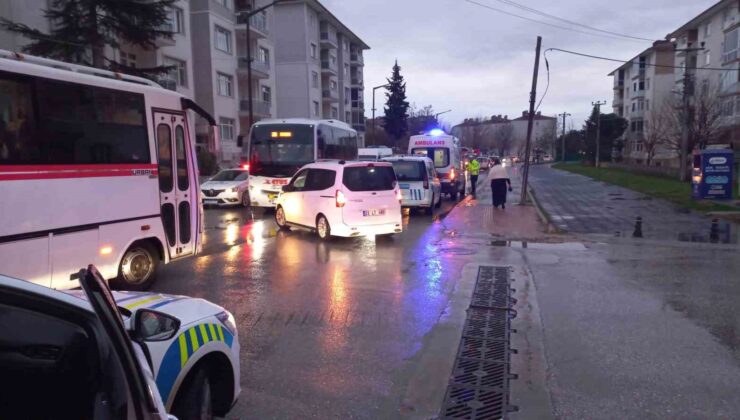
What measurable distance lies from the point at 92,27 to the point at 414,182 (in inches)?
560

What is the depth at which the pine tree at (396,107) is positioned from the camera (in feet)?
259

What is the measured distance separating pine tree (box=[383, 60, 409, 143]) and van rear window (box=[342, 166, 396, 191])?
66903 mm

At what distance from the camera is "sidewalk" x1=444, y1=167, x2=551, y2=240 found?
537 inches

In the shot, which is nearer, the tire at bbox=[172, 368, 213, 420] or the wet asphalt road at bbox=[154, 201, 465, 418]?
the tire at bbox=[172, 368, 213, 420]

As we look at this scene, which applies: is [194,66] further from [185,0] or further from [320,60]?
[320,60]

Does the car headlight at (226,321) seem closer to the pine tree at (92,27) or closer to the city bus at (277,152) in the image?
the city bus at (277,152)

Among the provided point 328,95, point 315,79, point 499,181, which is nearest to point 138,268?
point 499,181

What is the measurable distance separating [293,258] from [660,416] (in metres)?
7.28

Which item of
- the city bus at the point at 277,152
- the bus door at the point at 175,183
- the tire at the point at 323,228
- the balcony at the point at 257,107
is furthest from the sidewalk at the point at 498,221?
the balcony at the point at 257,107

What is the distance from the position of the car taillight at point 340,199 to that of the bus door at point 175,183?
3797 millimetres

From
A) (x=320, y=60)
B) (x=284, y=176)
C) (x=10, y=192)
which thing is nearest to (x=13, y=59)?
(x=10, y=192)

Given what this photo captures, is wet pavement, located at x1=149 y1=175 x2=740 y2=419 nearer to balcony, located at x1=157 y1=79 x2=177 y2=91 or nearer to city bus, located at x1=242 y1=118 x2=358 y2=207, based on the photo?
city bus, located at x1=242 y1=118 x2=358 y2=207

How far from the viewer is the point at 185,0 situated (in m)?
33.7

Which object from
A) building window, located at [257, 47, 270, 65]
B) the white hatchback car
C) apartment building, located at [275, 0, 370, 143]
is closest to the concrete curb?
the white hatchback car
